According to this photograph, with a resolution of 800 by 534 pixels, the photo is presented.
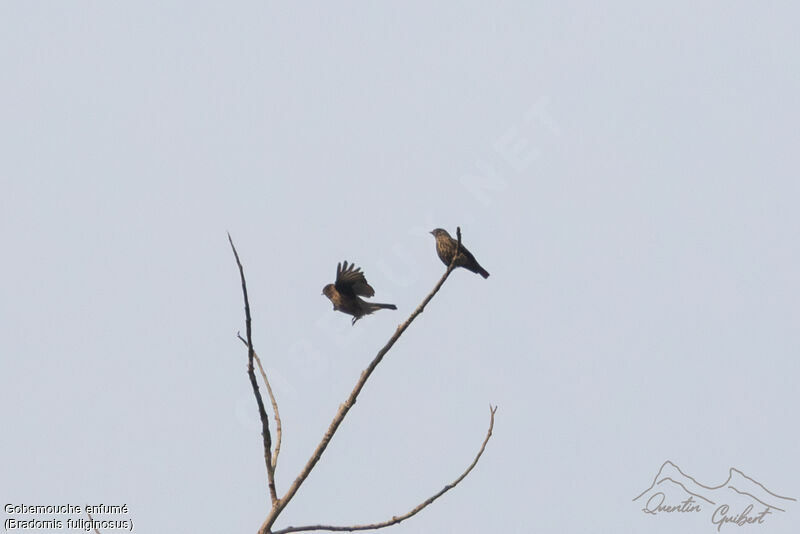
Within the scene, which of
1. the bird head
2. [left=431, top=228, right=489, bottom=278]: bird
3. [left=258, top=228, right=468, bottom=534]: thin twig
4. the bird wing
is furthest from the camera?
[left=431, top=228, right=489, bottom=278]: bird

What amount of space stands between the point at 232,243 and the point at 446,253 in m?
7.39

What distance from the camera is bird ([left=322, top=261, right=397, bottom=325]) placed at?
805cm

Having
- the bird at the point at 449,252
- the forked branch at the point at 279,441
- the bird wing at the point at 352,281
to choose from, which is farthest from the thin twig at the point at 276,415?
the bird at the point at 449,252

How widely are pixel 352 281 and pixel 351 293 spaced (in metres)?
0.29

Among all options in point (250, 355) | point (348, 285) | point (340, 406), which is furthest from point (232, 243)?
point (348, 285)

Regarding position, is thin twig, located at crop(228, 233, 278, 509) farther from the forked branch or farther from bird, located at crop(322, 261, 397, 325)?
Result: bird, located at crop(322, 261, 397, 325)

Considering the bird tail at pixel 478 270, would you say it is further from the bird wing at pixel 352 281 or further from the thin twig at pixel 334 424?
the thin twig at pixel 334 424

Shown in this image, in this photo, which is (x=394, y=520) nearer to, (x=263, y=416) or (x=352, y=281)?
(x=263, y=416)

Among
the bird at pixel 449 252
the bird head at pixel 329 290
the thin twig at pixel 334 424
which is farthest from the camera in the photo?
the bird at pixel 449 252

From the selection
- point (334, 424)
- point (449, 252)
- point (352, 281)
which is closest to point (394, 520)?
point (334, 424)

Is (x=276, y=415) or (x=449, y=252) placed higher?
(x=449, y=252)

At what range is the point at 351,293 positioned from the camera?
8.34m

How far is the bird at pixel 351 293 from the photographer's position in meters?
8.05

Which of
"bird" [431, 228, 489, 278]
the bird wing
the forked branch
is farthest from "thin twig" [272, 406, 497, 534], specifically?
"bird" [431, 228, 489, 278]
